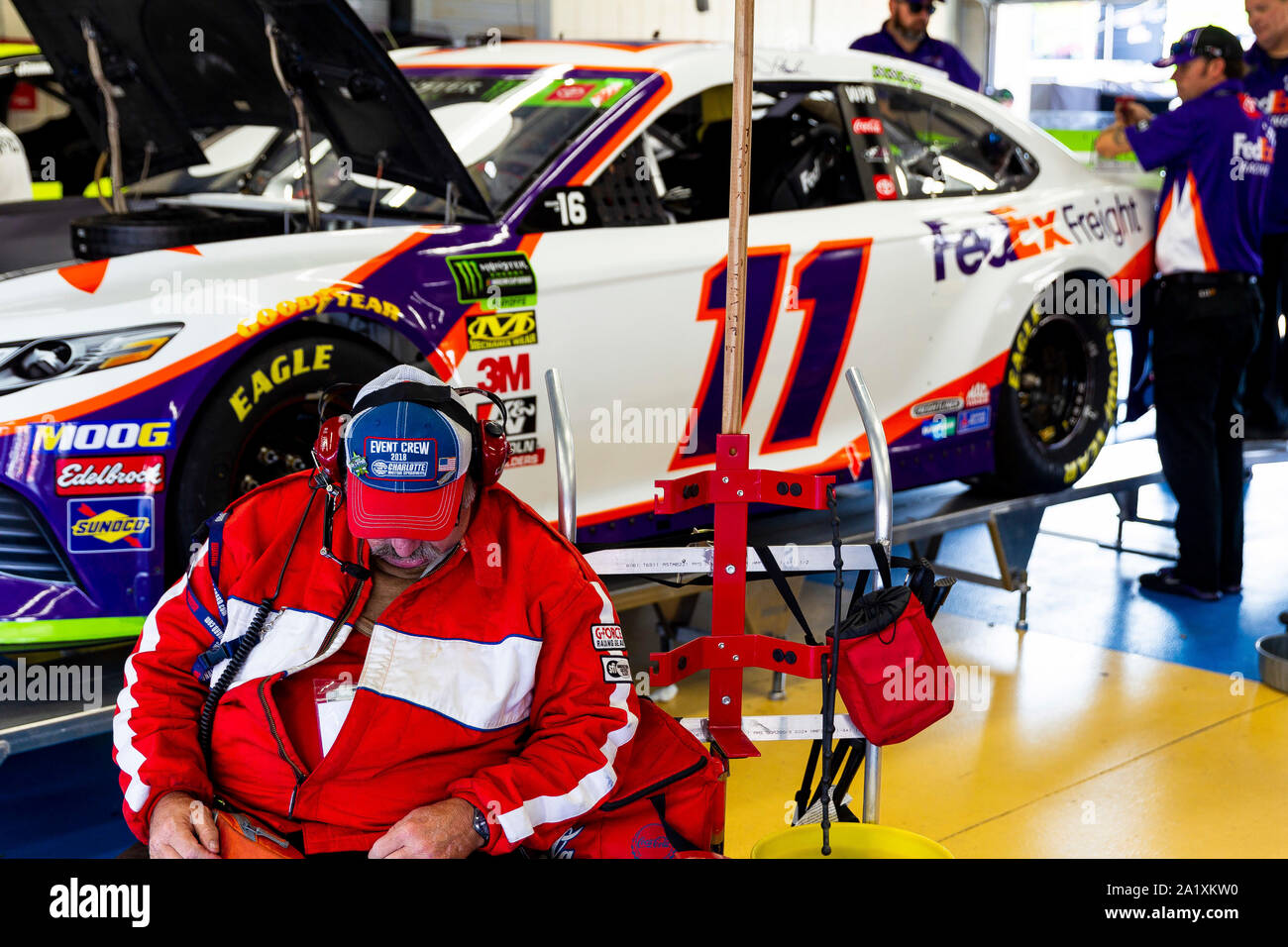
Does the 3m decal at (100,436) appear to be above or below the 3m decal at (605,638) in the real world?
above

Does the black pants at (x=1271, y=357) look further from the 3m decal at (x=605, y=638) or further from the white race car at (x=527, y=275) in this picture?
the 3m decal at (x=605, y=638)

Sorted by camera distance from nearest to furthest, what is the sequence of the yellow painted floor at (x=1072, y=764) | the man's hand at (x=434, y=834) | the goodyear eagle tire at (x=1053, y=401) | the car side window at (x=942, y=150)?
the man's hand at (x=434, y=834), the yellow painted floor at (x=1072, y=764), the car side window at (x=942, y=150), the goodyear eagle tire at (x=1053, y=401)

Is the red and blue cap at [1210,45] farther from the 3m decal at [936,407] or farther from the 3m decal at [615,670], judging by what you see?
the 3m decal at [615,670]

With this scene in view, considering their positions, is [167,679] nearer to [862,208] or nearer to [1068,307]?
[862,208]

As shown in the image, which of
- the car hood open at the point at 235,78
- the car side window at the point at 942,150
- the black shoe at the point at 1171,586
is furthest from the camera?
the black shoe at the point at 1171,586

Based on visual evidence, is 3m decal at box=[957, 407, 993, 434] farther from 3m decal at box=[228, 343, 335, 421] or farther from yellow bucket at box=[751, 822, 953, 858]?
yellow bucket at box=[751, 822, 953, 858]

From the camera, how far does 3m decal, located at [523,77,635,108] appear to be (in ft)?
12.6

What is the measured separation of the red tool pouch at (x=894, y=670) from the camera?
2293mm

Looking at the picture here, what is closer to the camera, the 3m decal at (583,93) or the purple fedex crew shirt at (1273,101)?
the 3m decal at (583,93)

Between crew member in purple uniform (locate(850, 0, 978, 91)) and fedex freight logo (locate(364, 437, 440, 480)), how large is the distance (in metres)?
4.71

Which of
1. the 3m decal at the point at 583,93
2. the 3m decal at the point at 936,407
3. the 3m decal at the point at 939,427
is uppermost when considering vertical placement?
the 3m decal at the point at 583,93

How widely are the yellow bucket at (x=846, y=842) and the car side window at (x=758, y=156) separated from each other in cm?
203

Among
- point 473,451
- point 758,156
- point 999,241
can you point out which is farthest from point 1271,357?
point 473,451

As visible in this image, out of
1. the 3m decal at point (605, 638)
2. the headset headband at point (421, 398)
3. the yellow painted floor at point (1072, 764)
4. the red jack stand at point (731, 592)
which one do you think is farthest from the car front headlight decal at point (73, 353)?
the yellow painted floor at point (1072, 764)
